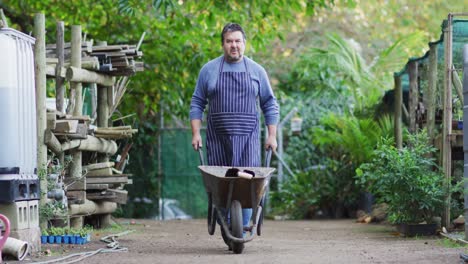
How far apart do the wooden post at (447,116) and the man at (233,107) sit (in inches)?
103

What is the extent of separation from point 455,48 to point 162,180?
901cm

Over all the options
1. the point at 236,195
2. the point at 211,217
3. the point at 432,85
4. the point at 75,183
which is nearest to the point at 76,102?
the point at 75,183

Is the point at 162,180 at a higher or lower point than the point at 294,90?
lower

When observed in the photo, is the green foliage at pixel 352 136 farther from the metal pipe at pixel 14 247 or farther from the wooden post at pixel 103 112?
the metal pipe at pixel 14 247

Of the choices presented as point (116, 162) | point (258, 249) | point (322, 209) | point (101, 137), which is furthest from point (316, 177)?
point (258, 249)

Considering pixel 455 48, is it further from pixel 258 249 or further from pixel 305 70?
pixel 305 70

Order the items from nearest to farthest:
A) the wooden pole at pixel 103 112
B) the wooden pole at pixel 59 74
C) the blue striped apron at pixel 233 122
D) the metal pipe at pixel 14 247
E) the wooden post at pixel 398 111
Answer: the metal pipe at pixel 14 247 < the blue striped apron at pixel 233 122 < the wooden pole at pixel 59 74 < the wooden pole at pixel 103 112 < the wooden post at pixel 398 111

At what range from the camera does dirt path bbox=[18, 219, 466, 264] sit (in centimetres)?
767

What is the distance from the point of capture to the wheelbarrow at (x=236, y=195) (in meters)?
8.12

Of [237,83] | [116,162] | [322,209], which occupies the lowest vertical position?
[322,209]

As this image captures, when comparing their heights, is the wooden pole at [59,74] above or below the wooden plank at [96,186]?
above

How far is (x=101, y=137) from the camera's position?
40.5 feet

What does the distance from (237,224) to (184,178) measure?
10969mm

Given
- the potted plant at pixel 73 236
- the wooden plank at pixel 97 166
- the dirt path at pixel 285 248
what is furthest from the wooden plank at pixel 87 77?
the potted plant at pixel 73 236
